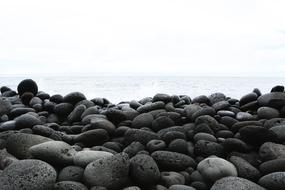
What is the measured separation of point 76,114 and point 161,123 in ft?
5.14

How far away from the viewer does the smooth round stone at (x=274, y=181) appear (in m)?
3.47

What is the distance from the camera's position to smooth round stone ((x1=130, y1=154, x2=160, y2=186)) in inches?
142

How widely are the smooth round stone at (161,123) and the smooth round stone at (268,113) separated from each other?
4.32ft

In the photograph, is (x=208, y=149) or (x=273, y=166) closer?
(x=273, y=166)

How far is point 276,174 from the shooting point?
11.7 feet

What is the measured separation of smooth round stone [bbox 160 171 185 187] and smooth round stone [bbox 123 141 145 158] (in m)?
0.58

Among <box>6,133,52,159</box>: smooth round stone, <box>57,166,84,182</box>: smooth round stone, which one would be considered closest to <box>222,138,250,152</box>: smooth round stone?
<box>57,166,84,182</box>: smooth round stone

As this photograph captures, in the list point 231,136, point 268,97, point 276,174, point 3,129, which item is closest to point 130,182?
point 276,174

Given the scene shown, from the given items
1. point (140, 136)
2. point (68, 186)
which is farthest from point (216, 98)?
point (68, 186)

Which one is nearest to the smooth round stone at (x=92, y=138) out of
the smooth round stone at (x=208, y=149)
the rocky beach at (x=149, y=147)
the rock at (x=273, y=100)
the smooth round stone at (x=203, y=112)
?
the rocky beach at (x=149, y=147)

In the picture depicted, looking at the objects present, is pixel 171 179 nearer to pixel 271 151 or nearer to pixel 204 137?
pixel 204 137

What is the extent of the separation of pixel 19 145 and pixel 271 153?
279cm

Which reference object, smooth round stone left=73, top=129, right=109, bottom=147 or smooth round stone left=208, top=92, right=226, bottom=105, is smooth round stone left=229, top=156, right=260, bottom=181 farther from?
smooth round stone left=208, top=92, right=226, bottom=105

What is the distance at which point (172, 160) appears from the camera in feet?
13.2
